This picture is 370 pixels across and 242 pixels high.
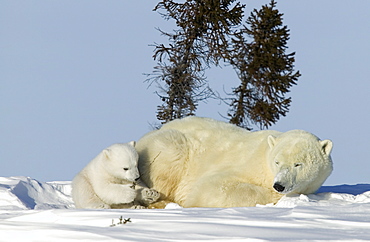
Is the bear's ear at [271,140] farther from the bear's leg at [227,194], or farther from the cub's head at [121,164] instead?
the cub's head at [121,164]

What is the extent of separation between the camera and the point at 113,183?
700 cm

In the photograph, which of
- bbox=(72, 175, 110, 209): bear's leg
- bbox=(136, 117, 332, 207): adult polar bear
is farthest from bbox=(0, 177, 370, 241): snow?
bbox=(72, 175, 110, 209): bear's leg

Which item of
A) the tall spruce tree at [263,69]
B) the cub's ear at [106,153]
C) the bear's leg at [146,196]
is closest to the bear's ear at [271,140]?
the bear's leg at [146,196]

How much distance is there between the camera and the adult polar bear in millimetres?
6688

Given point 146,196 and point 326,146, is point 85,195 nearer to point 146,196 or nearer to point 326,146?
point 146,196

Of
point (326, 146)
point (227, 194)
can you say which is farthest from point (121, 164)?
point (326, 146)

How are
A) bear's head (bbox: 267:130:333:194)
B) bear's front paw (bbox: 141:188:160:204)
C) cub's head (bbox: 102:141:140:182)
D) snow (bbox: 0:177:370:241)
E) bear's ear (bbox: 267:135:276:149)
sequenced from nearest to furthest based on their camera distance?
snow (bbox: 0:177:370:241), bear's head (bbox: 267:130:333:194), cub's head (bbox: 102:141:140:182), bear's ear (bbox: 267:135:276:149), bear's front paw (bbox: 141:188:160:204)

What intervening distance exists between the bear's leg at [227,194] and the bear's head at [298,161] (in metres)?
0.30

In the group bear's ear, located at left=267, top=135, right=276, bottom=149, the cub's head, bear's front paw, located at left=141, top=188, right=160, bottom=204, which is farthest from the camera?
bear's front paw, located at left=141, top=188, right=160, bottom=204

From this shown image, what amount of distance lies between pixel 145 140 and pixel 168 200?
37.5 inches

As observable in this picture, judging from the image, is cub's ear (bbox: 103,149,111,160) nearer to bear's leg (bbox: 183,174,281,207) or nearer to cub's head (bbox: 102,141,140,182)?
cub's head (bbox: 102,141,140,182)

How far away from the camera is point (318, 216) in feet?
15.5

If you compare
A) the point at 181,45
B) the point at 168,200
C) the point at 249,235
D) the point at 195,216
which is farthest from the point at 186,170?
the point at 181,45

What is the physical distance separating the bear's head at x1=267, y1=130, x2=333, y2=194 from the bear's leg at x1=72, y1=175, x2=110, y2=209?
200 centimetres
